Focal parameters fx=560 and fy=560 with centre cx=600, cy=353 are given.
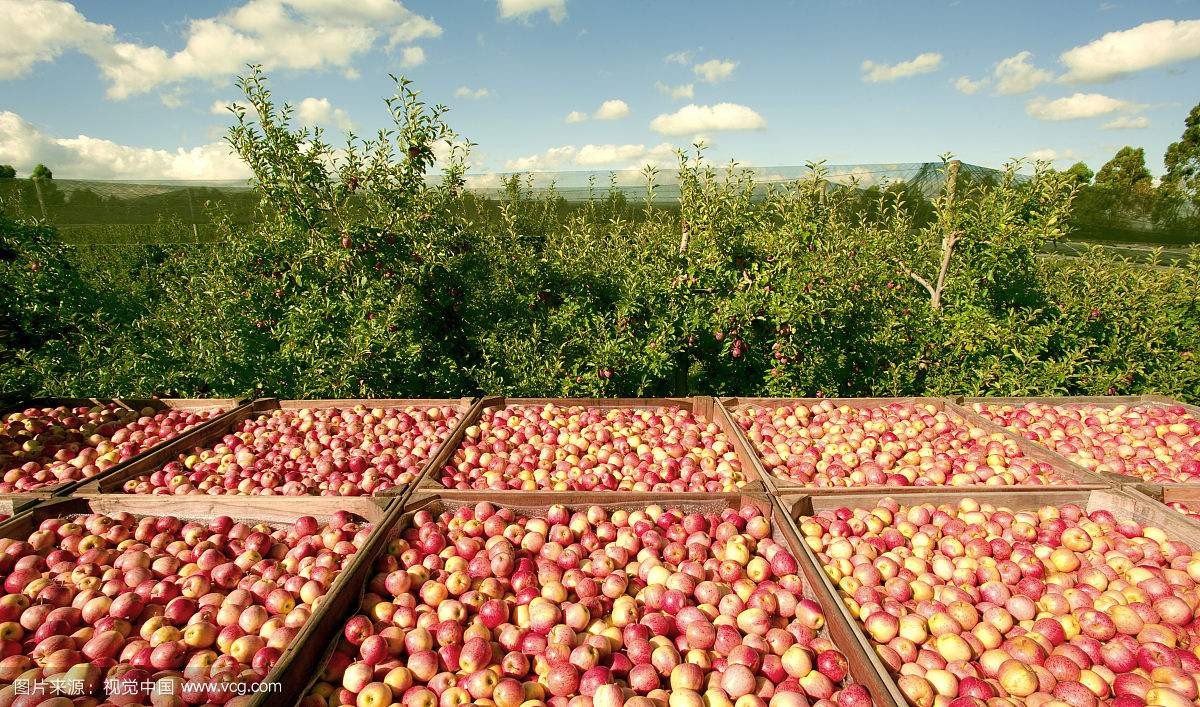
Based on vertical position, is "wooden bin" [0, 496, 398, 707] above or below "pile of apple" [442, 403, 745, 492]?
above

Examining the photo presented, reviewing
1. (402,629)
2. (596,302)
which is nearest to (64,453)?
(402,629)

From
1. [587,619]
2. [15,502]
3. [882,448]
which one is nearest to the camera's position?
[587,619]

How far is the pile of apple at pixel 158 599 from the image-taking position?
1949 millimetres

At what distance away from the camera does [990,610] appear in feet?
7.62

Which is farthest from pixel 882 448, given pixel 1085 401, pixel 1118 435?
pixel 1085 401

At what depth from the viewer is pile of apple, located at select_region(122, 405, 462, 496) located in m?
3.36

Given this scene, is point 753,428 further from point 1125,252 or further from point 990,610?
point 1125,252

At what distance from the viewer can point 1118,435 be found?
159 inches

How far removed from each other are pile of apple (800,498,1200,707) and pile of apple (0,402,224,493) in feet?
14.5

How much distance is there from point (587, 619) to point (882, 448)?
253 centimetres

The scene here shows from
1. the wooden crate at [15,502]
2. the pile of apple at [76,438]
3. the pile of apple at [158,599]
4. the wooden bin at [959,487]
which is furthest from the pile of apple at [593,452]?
the pile of apple at [76,438]

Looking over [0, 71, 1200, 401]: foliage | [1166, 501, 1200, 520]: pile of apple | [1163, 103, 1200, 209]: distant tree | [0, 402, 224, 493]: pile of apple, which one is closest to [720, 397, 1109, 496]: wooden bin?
[1166, 501, 1200, 520]: pile of apple

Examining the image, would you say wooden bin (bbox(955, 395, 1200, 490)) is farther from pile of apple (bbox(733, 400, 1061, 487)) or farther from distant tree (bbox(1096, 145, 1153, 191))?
distant tree (bbox(1096, 145, 1153, 191))

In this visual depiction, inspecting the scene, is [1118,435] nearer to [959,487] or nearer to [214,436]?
[959,487]
